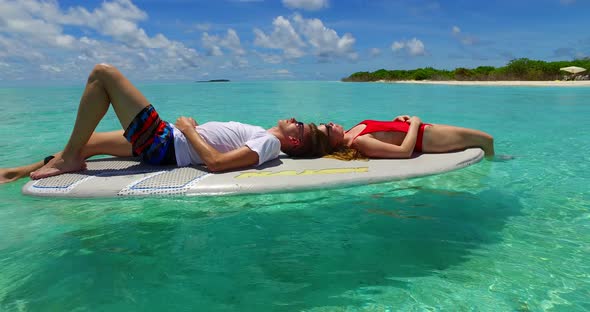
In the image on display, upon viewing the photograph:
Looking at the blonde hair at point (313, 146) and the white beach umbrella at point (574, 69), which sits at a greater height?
the white beach umbrella at point (574, 69)

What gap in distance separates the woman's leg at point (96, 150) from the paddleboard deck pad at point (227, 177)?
123mm

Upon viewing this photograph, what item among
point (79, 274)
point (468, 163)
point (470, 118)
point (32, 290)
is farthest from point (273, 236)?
point (470, 118)

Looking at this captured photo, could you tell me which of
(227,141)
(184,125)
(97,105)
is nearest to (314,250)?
(227,141)

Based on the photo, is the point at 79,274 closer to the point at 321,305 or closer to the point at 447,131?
the point at 321,305

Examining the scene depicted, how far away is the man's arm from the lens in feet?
12.7

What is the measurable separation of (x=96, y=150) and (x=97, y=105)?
70 cm

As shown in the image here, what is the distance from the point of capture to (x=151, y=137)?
391cm

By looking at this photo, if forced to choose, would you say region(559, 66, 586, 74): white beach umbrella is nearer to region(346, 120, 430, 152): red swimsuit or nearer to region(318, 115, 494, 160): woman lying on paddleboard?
region(318, 115, 494, 160): woman lying on paddleboard

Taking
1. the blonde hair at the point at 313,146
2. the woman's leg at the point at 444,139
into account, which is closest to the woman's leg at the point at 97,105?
the blonde hair at the point at 313,146

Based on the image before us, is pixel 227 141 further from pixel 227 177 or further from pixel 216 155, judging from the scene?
pixel 227 177

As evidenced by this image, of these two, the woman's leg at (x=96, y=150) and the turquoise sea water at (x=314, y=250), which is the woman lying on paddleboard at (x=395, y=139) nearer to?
the turquoise sea water at (x=314, y=250)

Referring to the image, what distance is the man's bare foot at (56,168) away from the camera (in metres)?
3.78

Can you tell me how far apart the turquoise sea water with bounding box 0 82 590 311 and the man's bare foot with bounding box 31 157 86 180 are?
0.31 metres

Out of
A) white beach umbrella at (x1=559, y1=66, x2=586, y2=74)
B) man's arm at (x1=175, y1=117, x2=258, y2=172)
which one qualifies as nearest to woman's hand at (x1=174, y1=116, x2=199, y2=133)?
man's arm at (x1=175, y1=117, x2=258, y2=172)
